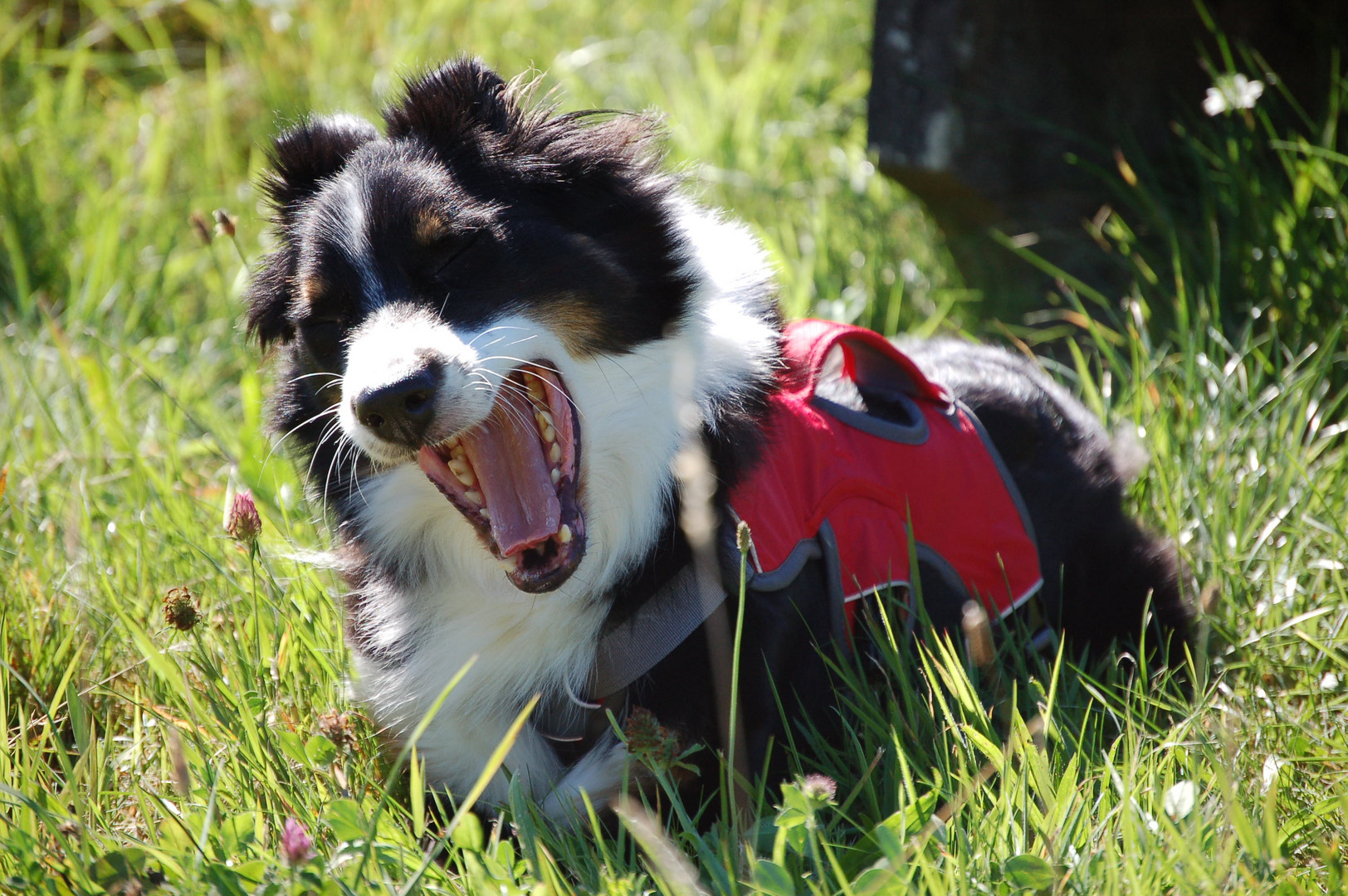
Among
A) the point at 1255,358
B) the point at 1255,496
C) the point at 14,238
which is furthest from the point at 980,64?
the point at 14,238

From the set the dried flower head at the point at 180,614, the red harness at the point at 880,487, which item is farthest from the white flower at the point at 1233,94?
the dried flower head at the point at 180,614

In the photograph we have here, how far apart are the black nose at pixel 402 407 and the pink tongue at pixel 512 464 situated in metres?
0.16

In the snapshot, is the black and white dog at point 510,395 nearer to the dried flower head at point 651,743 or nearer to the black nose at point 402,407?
the black nose at point 402,407

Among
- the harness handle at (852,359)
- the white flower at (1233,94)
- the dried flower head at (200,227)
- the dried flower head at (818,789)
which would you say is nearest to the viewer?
the dried flower head at (818,789)

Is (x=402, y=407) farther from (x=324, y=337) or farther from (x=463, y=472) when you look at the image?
(x=324, y=337)

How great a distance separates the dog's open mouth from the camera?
192cm

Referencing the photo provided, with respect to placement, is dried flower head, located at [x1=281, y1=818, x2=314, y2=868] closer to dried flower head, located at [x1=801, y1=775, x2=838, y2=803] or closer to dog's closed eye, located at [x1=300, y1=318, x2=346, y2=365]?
dried flower head, located at [x1=801, y1=775, x2=838, y2=803]

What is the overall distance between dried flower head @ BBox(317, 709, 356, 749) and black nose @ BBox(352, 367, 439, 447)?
58 centimetres

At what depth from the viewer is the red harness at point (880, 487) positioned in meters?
2.08

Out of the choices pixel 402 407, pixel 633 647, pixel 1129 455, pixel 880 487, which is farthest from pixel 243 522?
pixel 1129 455

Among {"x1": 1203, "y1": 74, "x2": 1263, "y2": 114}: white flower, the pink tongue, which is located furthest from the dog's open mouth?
{"x1": 1203, "y1": 74, "x2": 1263, "y2": 114}: white flower

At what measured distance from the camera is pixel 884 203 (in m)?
4.31

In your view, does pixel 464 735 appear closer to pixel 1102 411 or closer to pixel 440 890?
pixel 440 890

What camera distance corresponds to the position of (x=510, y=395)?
1.96 meters
